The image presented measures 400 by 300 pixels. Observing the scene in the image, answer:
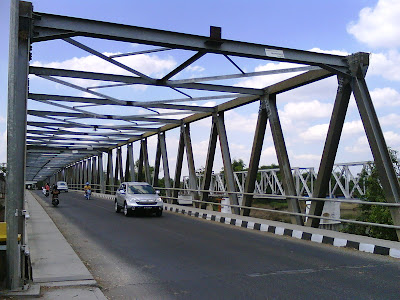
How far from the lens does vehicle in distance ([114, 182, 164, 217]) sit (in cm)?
1783

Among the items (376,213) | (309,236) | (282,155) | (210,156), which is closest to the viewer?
(309,236)

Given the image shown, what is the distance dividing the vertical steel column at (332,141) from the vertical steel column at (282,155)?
3.46ft

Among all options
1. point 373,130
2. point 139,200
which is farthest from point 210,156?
point 373,130

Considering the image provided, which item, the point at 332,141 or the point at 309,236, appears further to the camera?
the point at 332,141

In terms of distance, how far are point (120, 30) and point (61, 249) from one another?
504cm

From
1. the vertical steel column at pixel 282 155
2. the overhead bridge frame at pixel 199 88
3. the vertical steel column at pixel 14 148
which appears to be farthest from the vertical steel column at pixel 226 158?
the vertical steel column at pixel 14 148

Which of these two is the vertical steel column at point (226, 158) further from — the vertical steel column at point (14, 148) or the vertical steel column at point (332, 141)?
the vertical steel column at point (14, 148)

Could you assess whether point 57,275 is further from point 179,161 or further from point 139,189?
point 179,161

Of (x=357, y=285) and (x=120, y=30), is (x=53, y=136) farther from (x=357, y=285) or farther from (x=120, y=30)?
(x=357, y=285)

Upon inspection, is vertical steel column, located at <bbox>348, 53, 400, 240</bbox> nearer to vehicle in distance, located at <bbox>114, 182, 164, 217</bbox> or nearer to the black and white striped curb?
the black and white striped curb

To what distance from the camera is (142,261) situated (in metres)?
7.87

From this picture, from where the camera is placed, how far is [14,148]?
595cm

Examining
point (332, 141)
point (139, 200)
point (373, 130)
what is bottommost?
point (139, 200)

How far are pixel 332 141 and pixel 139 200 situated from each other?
30.0 ft
